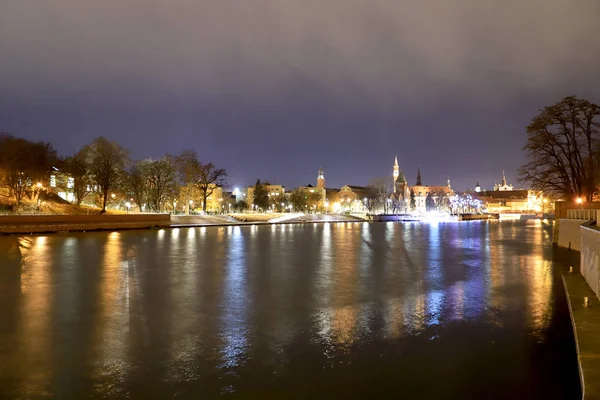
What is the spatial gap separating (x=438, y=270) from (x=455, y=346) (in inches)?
439

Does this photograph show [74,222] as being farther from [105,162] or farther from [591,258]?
[591,258]

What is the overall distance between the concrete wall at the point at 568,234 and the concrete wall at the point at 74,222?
43.5m

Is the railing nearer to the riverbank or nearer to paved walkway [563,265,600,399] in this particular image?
paved walkway [563,265,600,399]

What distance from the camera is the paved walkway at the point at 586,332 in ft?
21.3

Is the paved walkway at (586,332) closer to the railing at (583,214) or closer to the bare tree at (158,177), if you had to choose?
the railing at (583,214)

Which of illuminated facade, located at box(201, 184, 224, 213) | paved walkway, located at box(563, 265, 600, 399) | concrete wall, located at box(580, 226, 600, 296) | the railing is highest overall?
illuminated facade, located at box(201, 184, 224, 213)

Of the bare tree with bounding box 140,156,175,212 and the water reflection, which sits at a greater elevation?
the bare tree with bounding box 140,156,175,212

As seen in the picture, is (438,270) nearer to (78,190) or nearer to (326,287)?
(326,287)

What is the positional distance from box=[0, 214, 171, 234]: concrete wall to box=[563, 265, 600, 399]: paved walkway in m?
46.4

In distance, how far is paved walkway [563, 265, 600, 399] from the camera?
6.48 meters

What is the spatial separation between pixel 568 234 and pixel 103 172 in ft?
190

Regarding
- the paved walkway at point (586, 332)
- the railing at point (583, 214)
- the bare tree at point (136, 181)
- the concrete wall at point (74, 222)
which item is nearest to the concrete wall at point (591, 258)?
the paved walkway at point (586, 332)

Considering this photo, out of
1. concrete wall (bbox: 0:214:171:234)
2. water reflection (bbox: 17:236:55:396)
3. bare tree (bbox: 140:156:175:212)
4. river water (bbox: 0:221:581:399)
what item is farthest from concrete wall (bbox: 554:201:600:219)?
bare tree (bbox: 140:156:175:212)

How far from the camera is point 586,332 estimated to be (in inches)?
352
